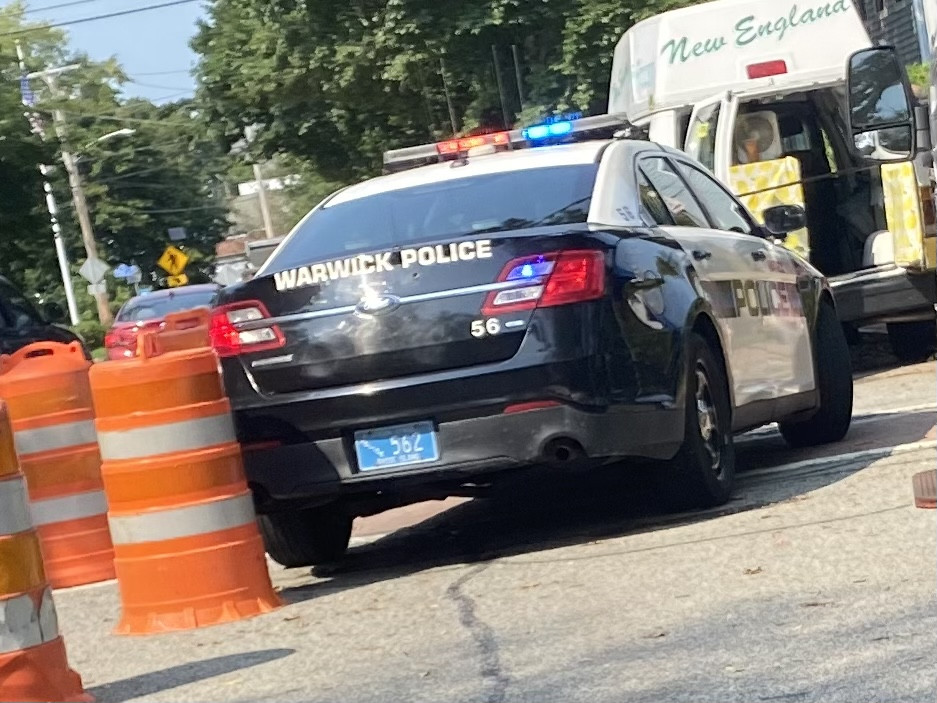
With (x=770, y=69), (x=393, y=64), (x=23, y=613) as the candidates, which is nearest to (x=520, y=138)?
(x=23, y=613)

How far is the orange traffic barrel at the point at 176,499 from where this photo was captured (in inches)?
258

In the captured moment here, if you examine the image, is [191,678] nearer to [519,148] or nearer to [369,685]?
[369,685]

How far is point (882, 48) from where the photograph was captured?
7.03 metres

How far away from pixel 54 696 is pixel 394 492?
85.1 inches

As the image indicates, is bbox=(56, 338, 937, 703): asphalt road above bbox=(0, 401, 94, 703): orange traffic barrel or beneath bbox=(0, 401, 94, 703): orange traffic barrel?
beneath

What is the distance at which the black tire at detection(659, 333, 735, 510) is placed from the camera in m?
7.46

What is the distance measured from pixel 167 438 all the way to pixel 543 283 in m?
1.45

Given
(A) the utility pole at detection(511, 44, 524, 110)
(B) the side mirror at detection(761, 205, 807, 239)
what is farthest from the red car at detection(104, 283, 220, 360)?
(B) the side mirror at detection(761, 205, 807, 239)

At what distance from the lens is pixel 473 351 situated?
6.94m

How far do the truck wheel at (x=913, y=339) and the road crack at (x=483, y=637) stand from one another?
778 centimetres

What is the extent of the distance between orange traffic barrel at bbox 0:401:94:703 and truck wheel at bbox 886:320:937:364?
9.79 meters

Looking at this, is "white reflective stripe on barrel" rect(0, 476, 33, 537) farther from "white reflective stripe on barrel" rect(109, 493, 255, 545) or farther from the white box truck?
the white box truck

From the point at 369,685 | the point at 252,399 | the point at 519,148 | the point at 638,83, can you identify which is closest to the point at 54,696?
the point at 369,685

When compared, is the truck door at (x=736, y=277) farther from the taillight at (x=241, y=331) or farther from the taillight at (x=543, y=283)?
the taillight at (x=241, y=331)
